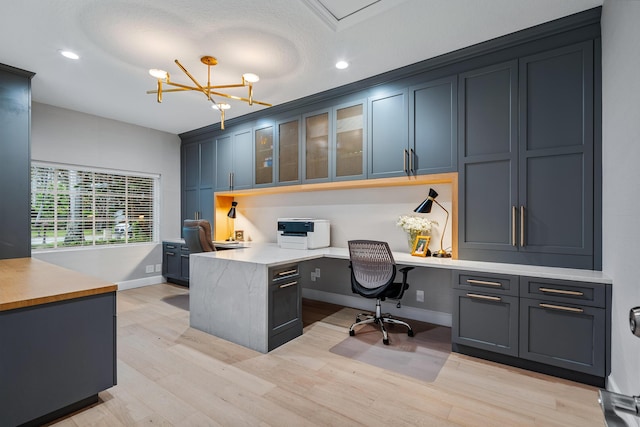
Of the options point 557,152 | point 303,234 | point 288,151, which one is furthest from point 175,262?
point 557,152

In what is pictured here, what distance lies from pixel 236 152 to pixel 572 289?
14.5ft

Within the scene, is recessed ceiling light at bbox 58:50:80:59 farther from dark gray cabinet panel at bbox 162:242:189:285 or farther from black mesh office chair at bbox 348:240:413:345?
black mesh office chair at bbox 348:240:413:345

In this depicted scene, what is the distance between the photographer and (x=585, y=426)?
5.65 feet

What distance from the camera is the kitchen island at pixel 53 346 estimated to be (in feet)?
5.19

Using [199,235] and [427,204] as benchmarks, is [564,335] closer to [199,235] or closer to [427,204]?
[427,204]

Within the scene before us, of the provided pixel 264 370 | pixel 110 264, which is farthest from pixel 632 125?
pixel 110 264

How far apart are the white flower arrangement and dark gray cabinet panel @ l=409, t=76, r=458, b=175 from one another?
1.72 ft

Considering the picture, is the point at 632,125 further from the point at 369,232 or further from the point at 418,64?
the point at 369,232

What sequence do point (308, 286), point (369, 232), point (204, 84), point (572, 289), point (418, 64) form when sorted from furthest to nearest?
1. point (308, 286)
2. point (369, 232)
3. point (204, 84)
4. point (418, 64)
5. point (572, 289)

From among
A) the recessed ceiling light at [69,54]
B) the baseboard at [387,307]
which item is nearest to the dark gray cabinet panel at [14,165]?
the recessed ceiling light at [69,54]

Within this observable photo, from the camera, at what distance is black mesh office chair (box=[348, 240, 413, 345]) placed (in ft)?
9.27

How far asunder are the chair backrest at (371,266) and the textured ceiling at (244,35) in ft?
6.05

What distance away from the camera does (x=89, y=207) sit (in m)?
4.59

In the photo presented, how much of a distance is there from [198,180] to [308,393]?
14.2 ft
